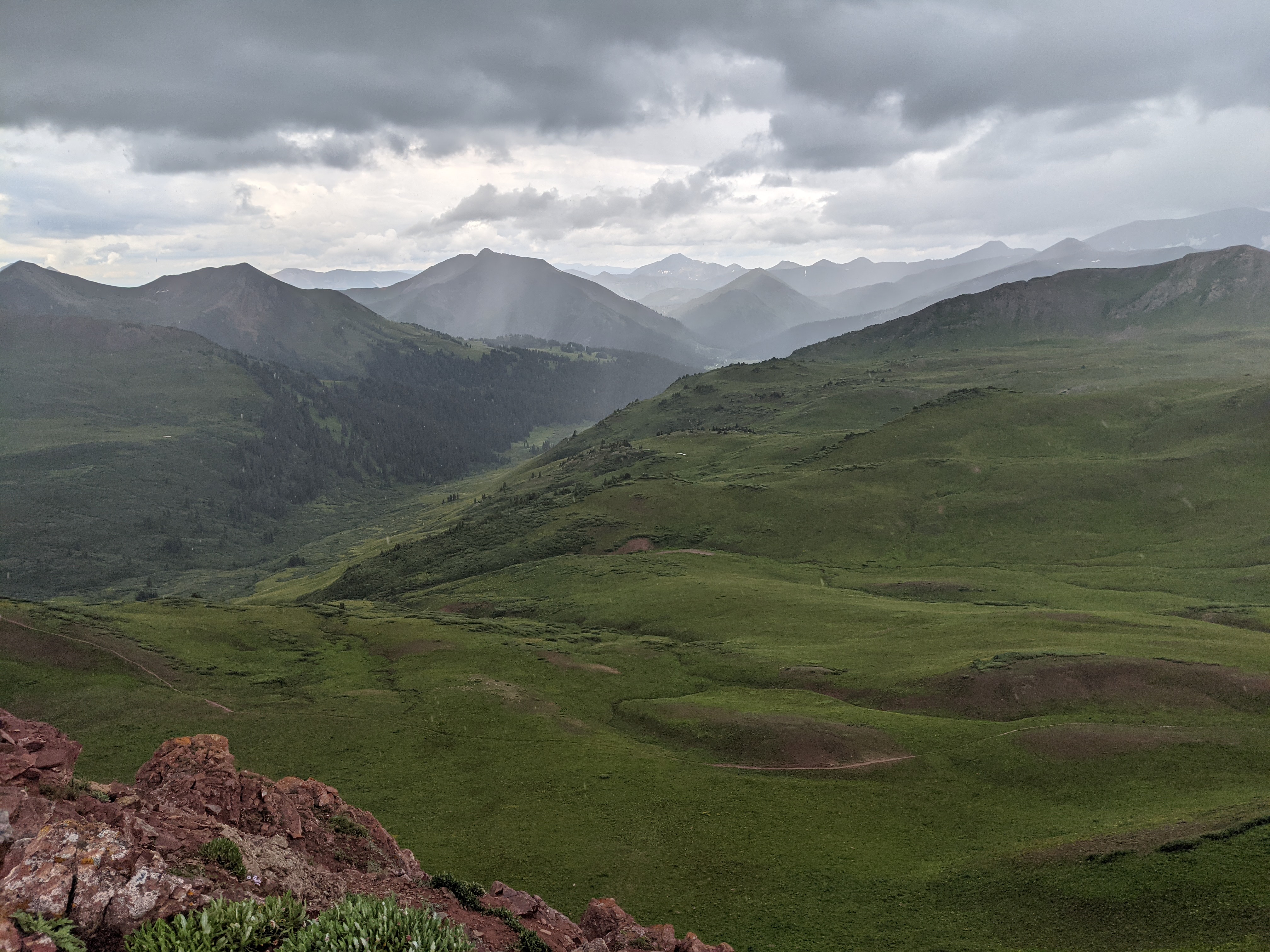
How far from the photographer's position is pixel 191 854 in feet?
58.4

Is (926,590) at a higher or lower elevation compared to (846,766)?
lower

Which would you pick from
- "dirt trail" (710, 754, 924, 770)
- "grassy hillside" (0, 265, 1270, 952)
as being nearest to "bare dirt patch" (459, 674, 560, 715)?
"grassy hillside" (0, 265, 1270, 952)

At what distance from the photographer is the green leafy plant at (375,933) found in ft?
43.5

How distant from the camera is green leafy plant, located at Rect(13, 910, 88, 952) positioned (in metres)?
13.2

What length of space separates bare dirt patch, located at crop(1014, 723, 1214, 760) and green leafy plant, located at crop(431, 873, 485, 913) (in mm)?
39041

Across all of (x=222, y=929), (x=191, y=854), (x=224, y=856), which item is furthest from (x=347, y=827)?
(x=222, y=929)

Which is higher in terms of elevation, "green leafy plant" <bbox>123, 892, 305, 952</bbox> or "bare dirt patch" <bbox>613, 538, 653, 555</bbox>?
"green leafy plant" <bbox>123, 892, 305, 952</bbox>

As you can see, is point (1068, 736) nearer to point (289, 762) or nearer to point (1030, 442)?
point (289, 762)

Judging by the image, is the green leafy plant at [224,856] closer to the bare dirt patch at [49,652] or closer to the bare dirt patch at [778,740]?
the bare dirt patch at [778,740]

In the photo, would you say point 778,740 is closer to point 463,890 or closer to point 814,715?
point 814,715

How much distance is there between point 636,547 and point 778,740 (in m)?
92.7

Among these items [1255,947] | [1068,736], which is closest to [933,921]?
[1255,947]

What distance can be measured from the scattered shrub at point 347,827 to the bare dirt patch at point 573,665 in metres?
48.7

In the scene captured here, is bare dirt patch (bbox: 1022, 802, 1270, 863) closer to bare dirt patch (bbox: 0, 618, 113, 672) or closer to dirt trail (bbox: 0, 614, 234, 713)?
dirt trail (bbox: 0, 614, 234, 713)
